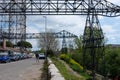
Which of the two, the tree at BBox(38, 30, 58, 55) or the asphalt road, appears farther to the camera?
the tree at BBox(38, 30, 58, 55)

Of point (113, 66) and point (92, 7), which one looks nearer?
point (92, 7)

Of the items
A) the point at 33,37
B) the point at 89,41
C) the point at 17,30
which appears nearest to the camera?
the point at 89,41

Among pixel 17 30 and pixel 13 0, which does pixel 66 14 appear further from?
pixel 17 30

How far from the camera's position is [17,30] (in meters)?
134

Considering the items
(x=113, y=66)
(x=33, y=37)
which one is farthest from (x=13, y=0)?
(x=33, y=37)

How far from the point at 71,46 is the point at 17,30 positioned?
28828 mm

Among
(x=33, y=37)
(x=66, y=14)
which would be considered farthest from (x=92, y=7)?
(x=33, y=37)

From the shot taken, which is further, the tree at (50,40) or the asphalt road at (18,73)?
the tree at (50,40)

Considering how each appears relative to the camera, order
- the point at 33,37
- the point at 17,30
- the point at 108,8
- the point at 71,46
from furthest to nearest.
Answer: the point at 17,30 < the point at 33,37 < the point at 71,46 < the point at 108,8

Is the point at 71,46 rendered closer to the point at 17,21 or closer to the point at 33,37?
the point at 33,37

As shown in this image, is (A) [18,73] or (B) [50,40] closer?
(A) [18,73]

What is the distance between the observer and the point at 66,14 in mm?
39281

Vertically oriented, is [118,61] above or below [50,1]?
below

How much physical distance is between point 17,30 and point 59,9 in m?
96.8
